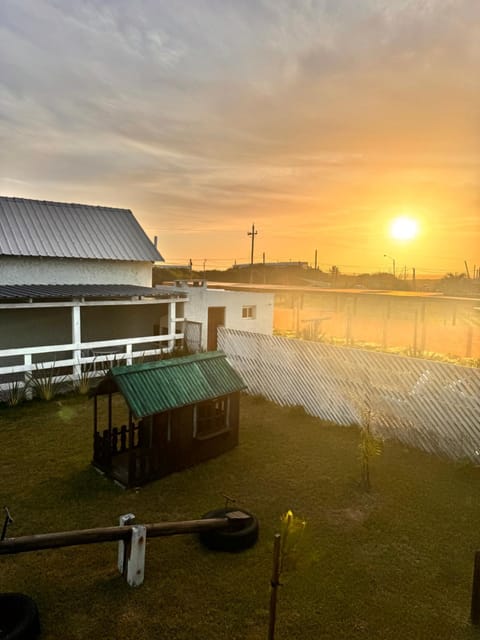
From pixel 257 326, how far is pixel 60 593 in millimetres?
14904

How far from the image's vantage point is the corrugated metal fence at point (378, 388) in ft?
28.8

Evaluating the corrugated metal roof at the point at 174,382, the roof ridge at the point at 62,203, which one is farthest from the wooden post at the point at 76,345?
the roof ridge at the point at 62,203

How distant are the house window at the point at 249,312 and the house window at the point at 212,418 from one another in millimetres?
9935

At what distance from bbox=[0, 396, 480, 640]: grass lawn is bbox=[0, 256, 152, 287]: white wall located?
322 inches

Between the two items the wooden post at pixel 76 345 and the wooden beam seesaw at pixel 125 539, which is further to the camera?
the wooden post at pixel 76 345

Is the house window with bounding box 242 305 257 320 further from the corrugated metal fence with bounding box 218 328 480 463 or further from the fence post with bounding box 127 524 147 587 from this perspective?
the fence post with bounding box 127 524 147 587

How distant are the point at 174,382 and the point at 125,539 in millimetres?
3325

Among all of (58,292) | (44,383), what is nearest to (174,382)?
(44,383)

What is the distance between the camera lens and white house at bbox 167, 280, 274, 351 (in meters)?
16.9

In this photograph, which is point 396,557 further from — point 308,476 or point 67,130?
point 67,130

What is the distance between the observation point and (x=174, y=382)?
7984 mm

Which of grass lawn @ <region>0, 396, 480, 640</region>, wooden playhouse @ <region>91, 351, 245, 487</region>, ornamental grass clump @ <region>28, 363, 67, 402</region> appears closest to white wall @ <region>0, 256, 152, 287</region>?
ornamental grass clump @ <region>28, 363, 67, 402</region>

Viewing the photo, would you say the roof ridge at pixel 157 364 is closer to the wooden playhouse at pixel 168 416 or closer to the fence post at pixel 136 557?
the wooden playhouse at pixel 168 416

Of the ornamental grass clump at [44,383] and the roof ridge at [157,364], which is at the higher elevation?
the roof ridge at [157,364]
